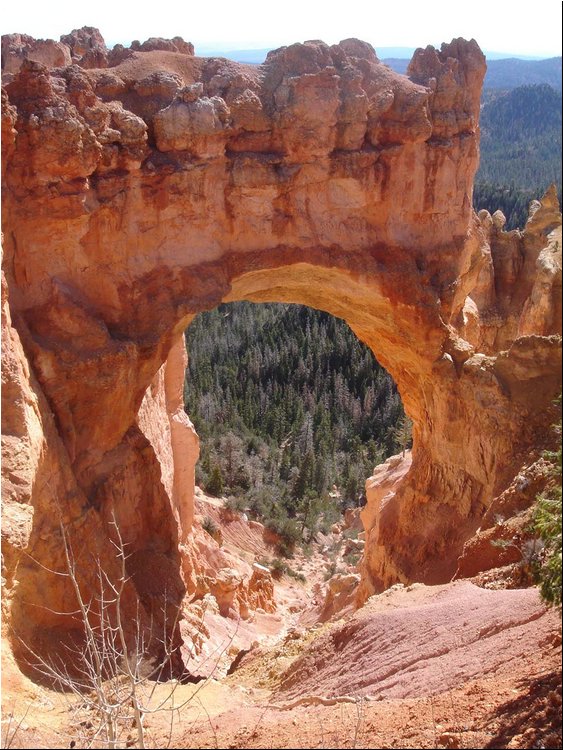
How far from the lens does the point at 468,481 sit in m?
14.5

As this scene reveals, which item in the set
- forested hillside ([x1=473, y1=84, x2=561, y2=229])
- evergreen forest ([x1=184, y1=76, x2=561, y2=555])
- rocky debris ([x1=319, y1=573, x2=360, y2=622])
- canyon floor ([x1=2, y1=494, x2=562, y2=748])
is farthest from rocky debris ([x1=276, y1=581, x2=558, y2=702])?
forested hillside ([x1=473, y1=84, x2=561, y2=229])

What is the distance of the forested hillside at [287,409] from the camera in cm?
2814

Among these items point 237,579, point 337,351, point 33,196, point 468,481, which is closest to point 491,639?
point 468,481

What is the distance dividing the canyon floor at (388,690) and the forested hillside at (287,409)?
1256 cm

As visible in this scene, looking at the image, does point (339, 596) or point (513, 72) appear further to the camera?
point (513, 72)

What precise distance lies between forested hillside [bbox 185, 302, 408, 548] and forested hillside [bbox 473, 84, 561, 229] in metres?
18.3

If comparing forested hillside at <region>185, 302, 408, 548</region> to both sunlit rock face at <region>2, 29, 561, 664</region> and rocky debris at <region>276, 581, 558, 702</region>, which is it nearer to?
sunlit rock face at <region>2, 29, 561, 664</region>

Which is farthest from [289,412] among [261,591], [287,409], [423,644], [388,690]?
[388,690]

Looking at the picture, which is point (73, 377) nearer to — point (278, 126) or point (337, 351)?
point (278, 126)

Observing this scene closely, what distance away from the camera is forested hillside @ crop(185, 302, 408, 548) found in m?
28.1

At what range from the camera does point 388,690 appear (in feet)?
28.6

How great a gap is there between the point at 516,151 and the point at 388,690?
54.9 meters

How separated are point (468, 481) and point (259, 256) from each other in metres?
6.18

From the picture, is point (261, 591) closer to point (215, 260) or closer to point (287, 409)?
point (215, 260)
